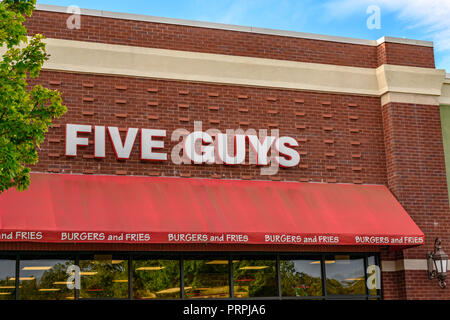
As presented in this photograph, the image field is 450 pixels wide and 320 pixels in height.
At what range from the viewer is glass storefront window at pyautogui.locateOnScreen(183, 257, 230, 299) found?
12.1 m

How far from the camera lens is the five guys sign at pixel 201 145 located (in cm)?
1216

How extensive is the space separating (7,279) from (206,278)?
12.8ft

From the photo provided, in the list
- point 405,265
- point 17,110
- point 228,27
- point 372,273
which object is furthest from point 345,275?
point 17,110

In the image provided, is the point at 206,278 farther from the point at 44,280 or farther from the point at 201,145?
the point at 44,280

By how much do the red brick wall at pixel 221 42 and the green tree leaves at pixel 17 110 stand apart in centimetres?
284

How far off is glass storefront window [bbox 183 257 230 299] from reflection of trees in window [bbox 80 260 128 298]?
4.20 ft

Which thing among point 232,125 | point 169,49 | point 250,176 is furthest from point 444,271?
point 169,49

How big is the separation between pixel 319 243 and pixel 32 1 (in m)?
7.01

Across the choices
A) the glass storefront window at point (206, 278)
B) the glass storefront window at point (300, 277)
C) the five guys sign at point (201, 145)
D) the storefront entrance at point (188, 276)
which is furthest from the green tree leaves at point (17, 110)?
the glass storefront window at point (300, 277)

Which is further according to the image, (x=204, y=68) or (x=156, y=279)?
(x=204, y=68)

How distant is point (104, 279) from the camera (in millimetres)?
11609

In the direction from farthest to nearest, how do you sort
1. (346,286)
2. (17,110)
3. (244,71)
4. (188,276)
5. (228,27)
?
(228,27) < (244,71) < (346,286) < (188,276) < (17,110)

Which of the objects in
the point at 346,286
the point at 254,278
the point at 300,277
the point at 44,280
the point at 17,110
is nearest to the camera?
the point at 17,110

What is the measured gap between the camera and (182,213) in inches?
454
